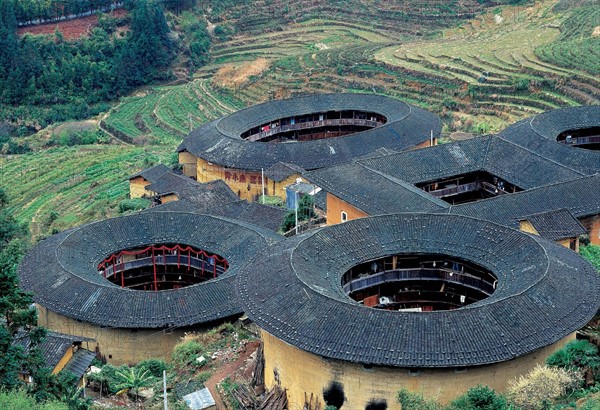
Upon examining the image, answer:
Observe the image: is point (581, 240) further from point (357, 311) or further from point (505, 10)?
point (505, 10)

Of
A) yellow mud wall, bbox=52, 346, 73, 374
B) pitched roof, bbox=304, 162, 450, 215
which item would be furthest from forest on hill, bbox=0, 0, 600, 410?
yellow mud wall, bbox=52, 346, 73, 374

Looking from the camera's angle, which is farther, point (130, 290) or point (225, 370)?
point (130, 290)

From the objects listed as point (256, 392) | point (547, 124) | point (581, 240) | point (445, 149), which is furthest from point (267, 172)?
point (256, 392)

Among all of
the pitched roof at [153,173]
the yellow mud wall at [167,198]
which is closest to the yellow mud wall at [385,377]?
the yellow mud wall at [167,198]

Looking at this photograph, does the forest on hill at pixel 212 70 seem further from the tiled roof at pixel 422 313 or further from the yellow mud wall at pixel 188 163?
the tiled roof at pixel 422 313

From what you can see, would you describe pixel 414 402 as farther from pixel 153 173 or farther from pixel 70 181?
pixel 70 181

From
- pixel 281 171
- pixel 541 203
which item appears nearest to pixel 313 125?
pixel 281 171
